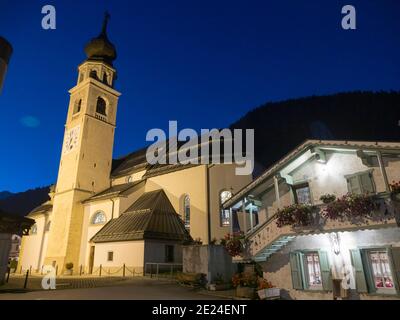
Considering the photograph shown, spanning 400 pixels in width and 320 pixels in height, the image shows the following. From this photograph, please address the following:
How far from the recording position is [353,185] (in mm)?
13328

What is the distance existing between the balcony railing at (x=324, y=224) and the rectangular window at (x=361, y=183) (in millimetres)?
1650

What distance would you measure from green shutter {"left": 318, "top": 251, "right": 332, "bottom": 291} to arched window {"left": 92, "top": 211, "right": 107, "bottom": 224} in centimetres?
2519

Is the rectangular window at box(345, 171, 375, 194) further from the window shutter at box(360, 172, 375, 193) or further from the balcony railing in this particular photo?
the balcony railing

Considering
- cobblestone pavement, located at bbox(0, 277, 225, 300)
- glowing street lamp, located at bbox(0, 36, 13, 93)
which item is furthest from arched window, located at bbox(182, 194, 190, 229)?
glowing street lamp, located at bbox(0, 36, 13, 93)

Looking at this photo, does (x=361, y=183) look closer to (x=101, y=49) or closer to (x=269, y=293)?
(x=269, y=293)

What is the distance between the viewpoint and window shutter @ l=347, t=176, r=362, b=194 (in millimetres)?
13094

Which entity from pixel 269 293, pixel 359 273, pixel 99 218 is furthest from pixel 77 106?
pixel 359 273

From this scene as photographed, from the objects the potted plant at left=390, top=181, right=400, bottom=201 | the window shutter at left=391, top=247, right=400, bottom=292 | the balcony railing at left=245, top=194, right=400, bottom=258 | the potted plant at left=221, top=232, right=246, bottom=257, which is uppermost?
the potted plant at left=390, top=181, right=400, bottom=201

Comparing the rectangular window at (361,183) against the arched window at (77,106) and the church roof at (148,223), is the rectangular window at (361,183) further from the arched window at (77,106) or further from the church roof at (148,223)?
the arched window at (77,106)

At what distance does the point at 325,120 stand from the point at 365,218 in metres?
100

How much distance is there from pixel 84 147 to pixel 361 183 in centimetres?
3336

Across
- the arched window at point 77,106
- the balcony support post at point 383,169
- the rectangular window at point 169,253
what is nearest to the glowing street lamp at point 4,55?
the balcony support post at point 383,169
